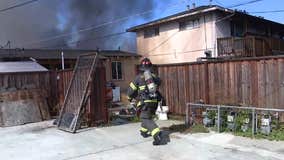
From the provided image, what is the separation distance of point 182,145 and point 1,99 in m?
6.54

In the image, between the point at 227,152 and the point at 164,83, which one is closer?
the point at 227,152

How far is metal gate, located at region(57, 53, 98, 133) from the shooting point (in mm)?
9289

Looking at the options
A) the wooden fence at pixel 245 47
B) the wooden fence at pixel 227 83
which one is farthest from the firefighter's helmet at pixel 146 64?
the wooden fence at pixel 245 47

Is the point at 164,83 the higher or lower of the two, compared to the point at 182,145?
higher

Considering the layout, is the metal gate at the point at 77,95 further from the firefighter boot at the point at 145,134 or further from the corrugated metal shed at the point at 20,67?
the corrugated metal shed at the point at 20,67

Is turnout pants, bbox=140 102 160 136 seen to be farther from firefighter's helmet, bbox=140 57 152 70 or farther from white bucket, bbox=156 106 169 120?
white bucket, bbox=156 106 169 120

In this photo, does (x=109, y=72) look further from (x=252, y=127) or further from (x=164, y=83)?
(x=252, y=127)

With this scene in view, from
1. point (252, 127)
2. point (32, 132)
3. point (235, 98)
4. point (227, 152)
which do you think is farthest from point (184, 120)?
point (32, 132)

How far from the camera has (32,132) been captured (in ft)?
30.3

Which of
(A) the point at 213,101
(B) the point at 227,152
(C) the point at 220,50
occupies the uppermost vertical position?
(C) the point at 220,50

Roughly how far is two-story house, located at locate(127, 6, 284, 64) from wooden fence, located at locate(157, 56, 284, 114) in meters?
7.16

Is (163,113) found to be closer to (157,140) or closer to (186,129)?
(186,129)

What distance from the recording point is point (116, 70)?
77.3ft

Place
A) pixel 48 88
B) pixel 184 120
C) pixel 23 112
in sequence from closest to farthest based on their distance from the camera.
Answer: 1. pixel 184 120
2. pixel 23 112
3. pixel 48 88
